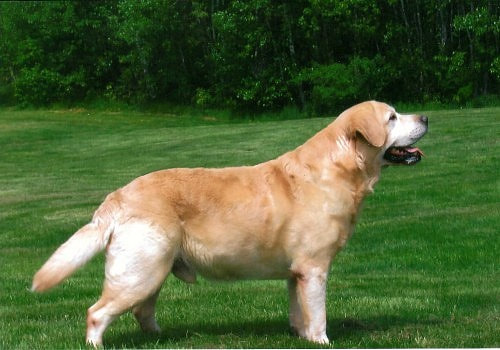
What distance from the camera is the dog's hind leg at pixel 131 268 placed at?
18.6 feet

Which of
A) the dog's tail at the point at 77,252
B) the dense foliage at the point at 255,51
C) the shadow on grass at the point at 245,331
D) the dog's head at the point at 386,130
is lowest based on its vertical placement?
the dense foliage at the point at 255,51

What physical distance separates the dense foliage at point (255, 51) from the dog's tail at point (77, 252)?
34.0 meters

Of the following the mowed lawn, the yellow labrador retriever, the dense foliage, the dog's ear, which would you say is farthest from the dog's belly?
the dense foliage

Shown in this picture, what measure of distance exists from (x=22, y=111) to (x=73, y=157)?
22387mm

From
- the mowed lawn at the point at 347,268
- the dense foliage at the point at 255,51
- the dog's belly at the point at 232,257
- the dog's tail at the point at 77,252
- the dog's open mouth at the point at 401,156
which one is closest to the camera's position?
the dog's tail at the point at 77,252

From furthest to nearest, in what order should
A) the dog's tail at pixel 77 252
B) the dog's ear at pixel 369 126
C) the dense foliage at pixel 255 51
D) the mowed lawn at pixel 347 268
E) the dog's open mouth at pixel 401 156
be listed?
the dense foliage at pixel 255 51 → the mowed lawn at pixel 347 268 → the dog's open mouth at pixel 401 156 → the dog's ear at pixel 369 126 → the dog's tail at pixel 77 252

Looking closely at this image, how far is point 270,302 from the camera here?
312 inches

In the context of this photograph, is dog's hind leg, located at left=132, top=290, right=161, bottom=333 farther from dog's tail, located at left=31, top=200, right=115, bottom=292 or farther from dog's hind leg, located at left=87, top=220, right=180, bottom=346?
dog's tail, located at left=31, top=200, right=115, bottom=292

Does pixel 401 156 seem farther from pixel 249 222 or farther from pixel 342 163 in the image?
pixel 249 222

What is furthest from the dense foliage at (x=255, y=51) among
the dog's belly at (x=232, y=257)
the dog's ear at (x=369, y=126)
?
the dog's belly at (x=232, y=257)

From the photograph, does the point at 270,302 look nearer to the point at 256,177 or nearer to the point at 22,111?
the point at 256,177

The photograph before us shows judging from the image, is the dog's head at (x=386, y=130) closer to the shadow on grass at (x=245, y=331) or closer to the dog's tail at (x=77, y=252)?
the shadow on grass at (x=245, y=331)

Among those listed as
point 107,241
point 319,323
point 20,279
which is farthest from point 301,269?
point 20,279

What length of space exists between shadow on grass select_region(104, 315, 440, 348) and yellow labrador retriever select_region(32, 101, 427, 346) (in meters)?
0.22
